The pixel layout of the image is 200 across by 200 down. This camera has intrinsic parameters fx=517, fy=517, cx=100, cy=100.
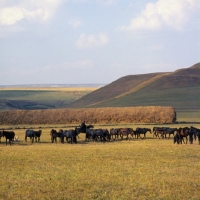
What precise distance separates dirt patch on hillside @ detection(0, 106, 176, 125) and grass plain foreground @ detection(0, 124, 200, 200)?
37.8m

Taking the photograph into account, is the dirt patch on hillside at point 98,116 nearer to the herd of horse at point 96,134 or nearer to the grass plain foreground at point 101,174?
the herd of horse at point 96,134

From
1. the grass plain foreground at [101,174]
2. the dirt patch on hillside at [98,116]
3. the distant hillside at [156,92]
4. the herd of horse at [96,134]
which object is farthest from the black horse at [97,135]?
the distant hillside at [156,92]

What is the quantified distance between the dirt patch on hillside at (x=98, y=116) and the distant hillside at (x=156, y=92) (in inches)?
1229

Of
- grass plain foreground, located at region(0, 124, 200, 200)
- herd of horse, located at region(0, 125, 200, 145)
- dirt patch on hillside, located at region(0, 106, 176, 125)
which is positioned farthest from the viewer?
dirt patch on hillside, located at region(0, 106, 176, 125)

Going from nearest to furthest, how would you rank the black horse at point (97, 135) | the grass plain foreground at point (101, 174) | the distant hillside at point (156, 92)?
the grass plain foreground at point (101, 174) < the black horse at point (97, 135) < the distant hillside at point (156, 92)

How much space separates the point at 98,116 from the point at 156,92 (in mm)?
57766

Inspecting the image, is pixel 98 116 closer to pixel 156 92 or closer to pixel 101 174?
pixel 101 174

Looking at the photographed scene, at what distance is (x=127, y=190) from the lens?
16.5m

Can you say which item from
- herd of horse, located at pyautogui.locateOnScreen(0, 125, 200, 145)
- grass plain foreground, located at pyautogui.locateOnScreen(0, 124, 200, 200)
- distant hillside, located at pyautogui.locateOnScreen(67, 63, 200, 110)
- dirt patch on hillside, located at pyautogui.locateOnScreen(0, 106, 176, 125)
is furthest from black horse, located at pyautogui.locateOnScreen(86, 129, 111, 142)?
distant hillside, located at pyautogui.locateOnScreen(67, 63, 200, 110)

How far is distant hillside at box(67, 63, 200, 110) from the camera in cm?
10888

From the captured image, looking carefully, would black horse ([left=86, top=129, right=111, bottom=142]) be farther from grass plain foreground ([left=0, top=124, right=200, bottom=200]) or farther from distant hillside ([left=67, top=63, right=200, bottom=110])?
distant hillside ([left=67, top=63, right=200, bottom=110])

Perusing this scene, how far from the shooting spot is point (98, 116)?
6694 centimetres

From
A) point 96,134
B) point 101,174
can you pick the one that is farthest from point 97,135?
point 101,174

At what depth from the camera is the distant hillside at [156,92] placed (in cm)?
10888
